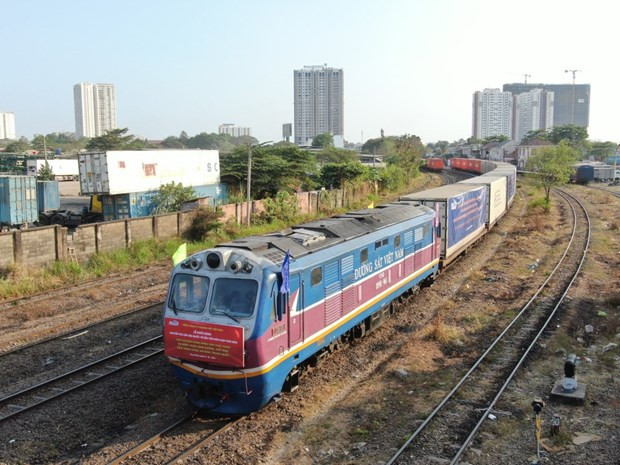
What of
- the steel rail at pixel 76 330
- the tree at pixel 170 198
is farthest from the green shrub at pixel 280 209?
the steel rail at pixel 76 330

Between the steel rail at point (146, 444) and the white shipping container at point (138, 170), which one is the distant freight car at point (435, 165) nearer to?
the white shipping container at point (138, 170)

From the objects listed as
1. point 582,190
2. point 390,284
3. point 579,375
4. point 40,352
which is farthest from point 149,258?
point 582,190

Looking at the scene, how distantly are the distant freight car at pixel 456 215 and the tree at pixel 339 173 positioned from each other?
64.3 feet

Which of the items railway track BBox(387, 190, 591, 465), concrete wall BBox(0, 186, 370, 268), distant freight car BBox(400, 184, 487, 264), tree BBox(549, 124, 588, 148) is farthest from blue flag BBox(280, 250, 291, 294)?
tree BBox(549, 124, 588, 148)

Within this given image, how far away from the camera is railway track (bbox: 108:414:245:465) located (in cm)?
909

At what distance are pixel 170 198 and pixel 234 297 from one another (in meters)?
23.2

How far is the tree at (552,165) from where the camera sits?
39250mm

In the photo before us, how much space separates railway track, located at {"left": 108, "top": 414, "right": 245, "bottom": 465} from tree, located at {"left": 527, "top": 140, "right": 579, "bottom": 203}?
113 feet

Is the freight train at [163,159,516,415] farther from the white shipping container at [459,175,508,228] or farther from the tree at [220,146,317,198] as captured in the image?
the tree at [220,146,317,198]

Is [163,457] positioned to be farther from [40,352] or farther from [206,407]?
[40,352]

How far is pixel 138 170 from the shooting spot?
3244cm

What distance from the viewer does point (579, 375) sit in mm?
12539

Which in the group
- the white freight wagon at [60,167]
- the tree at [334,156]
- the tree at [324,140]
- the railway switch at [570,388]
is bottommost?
the railway switch at [570,388]

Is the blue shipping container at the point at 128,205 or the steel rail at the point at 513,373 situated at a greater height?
the blue shipping container at the point at 128,205
